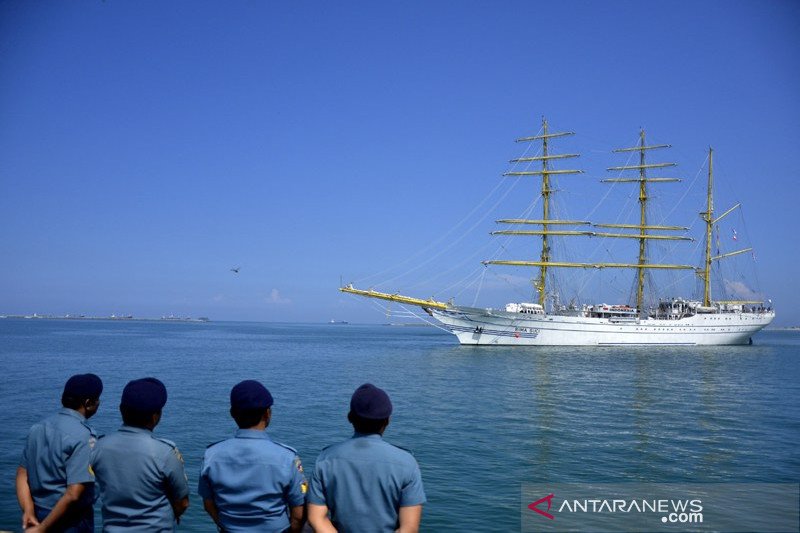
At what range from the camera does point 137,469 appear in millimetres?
4043

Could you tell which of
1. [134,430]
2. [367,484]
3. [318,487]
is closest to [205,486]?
[134,430]

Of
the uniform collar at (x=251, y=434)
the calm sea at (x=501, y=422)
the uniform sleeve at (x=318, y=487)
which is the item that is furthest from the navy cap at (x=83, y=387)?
the calm sea at (x=501, y=422)

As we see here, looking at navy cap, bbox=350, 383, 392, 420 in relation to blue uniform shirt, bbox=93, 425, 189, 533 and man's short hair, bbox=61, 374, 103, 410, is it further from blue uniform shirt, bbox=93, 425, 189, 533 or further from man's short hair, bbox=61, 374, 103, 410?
man's short hair, bbox=61, 374, 103, 410

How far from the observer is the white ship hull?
2746 inches

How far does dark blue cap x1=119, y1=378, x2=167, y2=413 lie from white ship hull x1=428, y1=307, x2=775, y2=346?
2586 inches

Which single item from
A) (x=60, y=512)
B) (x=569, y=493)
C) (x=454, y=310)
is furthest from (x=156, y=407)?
(x=454, y=310)

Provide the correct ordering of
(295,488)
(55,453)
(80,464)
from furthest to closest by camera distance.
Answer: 1. (55,453)
2. (80,464)
3. (295,488)

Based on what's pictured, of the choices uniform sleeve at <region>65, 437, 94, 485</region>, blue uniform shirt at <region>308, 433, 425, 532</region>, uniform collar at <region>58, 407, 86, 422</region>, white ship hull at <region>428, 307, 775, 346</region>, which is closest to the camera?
blue uniform shirt at <region>308, 433, 425, 532</region>

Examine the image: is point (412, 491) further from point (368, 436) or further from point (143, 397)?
point (143, 397)

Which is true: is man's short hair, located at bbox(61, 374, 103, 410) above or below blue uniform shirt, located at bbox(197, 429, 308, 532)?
above

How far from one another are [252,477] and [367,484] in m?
0.82

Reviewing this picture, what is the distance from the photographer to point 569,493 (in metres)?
11.9

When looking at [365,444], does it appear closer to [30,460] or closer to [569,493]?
[30,460]

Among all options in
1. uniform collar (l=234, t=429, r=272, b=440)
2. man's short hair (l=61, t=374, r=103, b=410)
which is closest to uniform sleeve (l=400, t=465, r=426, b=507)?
uniform collar (l=234, t=429, r=272, b=440)
